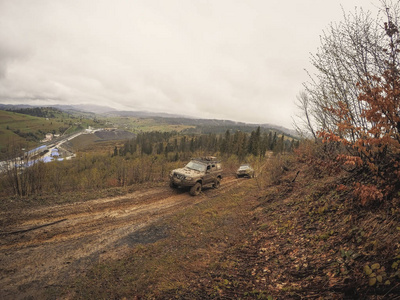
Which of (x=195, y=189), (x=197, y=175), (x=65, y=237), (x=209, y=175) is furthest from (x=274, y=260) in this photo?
(x=209, y=175)

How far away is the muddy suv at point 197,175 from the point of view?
12.6 metres

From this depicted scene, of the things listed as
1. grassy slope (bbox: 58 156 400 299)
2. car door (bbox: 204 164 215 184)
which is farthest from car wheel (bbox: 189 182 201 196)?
grassy slope (bbox: 58 156 400 299)

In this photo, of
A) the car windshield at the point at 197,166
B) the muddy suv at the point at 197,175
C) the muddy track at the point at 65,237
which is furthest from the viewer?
the car windshield at the point at 197,166

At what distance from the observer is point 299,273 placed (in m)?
4.04

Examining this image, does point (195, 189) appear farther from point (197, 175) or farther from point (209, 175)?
point (209, 175)

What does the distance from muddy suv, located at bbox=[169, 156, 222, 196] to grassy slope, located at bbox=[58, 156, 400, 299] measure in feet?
15.6

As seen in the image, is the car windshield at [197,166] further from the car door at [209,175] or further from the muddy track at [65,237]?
the muddy track at [65,237]

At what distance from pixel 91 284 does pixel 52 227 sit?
13.0 feet

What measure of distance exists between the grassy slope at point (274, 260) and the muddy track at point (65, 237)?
0.64m

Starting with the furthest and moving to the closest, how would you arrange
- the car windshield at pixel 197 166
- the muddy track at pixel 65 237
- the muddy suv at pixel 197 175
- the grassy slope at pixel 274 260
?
1. the car windshield at pixel 197 166
2. the muddy suv at pixel 197 175
3. the muddy track at pixel 65 237
4. the grassy slope at pixel 274 260

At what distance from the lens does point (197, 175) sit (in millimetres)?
13156

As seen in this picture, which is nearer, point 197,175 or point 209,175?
point 197,175

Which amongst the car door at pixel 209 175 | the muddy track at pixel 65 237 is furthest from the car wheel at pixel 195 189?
the muddy track at pixel 65 237

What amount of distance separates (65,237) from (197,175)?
8.02 meters
